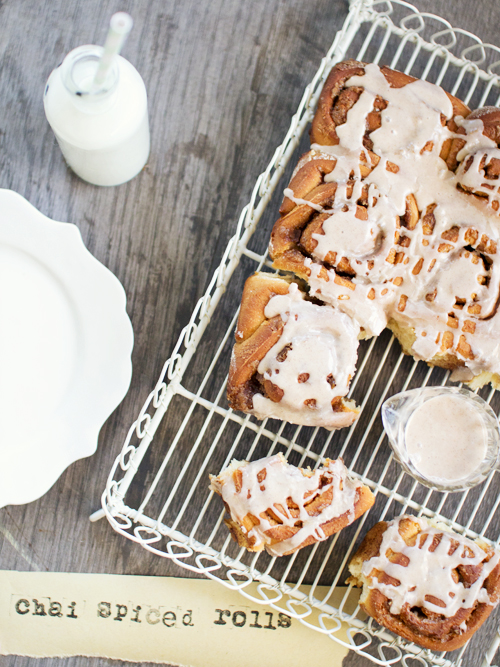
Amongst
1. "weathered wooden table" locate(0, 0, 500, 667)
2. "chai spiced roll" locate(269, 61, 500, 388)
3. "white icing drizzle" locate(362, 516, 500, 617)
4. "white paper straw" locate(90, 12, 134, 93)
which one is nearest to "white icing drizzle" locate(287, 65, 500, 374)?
"chai spiced roll" locate(269, 61, 500, 388)

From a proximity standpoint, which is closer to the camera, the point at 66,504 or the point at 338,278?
the point at 338,278

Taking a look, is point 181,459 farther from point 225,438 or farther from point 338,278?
point 338,278

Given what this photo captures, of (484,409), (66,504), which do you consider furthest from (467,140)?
(66,504)

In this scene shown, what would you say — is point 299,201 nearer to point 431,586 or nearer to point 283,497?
point 283,497

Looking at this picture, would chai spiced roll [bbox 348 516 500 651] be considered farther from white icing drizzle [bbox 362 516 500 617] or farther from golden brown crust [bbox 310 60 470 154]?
golden brown crust [bbox 310 60 470 154]

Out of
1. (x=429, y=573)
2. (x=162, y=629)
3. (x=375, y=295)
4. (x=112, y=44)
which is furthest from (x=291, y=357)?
(x=162, y=629)

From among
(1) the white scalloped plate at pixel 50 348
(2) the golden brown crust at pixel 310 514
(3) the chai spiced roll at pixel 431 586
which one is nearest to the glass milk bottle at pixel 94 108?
(1) the white scalloped plate at pixel 50 348

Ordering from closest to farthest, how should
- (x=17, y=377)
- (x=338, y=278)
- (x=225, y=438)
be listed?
(x=338, y=278) < (x=17, y=377) < (x=225, y=438)

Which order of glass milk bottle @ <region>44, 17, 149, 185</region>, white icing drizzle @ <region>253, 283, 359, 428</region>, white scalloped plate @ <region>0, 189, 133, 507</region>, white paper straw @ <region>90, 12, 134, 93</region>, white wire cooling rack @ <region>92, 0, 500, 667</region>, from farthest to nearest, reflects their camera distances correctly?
white wire cooling rack @ <region>92, 0, 500, 667</region> < white scalloped plate @ <region>0, 189, 133, 507</region> < white icing drizzle @ <region>253, 283, 359, 428</region> < glass milk bottle @ <region>44, 17, 149, 185</region> < white paper straw @ <region>90, 12, 134, 93</region>
